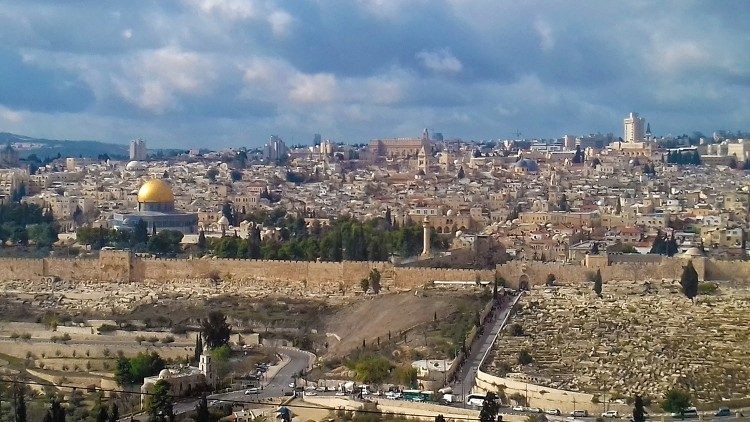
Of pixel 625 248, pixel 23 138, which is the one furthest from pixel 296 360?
pixel 23 138

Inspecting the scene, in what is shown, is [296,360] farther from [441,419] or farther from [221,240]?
[221,240]

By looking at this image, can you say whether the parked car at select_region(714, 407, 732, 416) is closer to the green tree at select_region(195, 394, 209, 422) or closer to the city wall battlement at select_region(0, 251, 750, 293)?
the green tree at select_region(195, 394, 209, 422)

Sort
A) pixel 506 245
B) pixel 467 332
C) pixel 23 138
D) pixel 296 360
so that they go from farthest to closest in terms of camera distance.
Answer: pixel 23 138
pixel 506 245
pixel 296 360
pixel 467 332

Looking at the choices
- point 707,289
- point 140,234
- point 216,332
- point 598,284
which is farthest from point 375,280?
point 140,234

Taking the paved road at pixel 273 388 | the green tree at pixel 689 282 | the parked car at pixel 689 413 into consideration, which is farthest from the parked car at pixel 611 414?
the green tree at pixel 689 282

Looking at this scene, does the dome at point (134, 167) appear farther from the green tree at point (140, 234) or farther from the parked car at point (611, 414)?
the parked car at point (611, 414)

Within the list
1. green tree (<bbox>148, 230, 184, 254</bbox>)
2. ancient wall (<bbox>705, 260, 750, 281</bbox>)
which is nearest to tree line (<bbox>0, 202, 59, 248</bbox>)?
green tree (<bbox>148, 230, 184, 254</bbox>)
